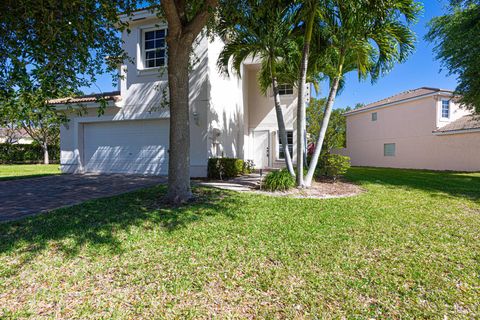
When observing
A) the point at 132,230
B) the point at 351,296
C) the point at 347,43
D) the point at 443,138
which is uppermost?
the point at 347,43

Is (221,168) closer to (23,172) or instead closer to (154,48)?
(154,48)

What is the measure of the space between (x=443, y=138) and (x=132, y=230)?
2380 cm

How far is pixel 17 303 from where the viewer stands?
2857mm

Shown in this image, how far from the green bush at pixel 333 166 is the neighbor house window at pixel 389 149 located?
16.0 m

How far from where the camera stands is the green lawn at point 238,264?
2.85m

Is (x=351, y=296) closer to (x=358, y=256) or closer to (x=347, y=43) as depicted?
(x=358, y=256)

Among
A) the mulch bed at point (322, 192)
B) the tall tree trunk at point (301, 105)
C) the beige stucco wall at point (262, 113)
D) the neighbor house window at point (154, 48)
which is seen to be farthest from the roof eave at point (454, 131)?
the neighbor house window at point (154, 48)

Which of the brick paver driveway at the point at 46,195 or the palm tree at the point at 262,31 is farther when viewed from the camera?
the palm tree at the point at 262,31

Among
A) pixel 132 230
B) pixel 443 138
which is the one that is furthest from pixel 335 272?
pixel 443 138

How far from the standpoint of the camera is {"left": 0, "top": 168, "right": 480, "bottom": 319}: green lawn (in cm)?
285

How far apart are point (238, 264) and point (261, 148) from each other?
13419 millimetres

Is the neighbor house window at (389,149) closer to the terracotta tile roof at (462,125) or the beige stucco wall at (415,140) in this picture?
the beige stucco wall at (415,140)

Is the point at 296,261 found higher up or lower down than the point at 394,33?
lower down

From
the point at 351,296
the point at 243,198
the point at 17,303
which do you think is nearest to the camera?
the point at 17,303
